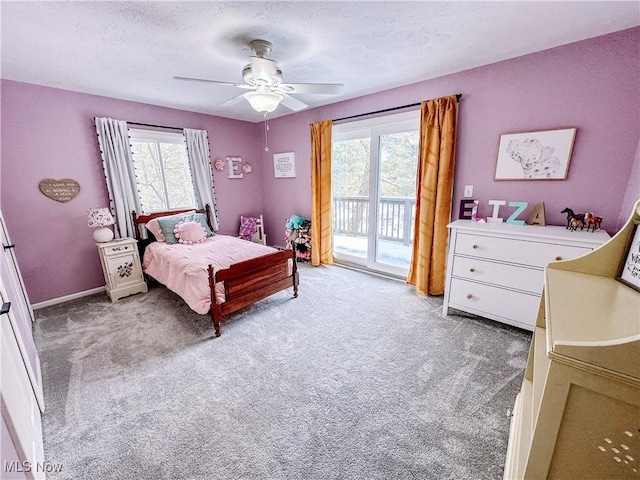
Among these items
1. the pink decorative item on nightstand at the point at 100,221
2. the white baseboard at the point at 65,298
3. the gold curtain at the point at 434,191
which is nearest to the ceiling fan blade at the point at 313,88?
the gold curtain at the point at 434,191

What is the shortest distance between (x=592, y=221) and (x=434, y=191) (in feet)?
4.17

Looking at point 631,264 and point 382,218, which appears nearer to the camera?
point 631,264

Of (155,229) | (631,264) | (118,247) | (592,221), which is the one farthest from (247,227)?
(631,264)

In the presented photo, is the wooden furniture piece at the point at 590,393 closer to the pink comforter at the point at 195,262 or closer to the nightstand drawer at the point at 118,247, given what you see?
the pink comforter at the point at 195,262

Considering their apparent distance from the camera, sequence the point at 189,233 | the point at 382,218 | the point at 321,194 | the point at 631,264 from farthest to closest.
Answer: the point at 382,218 → the point at 321,194 → the point at 189,233 → the point at 631,264

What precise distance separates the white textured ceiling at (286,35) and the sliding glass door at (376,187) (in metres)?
0.75

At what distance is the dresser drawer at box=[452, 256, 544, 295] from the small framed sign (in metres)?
2.94

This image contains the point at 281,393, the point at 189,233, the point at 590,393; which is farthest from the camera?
the point at 189,233

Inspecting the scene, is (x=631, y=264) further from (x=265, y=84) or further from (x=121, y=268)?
(x=121, y=268)

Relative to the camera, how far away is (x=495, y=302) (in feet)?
7.66

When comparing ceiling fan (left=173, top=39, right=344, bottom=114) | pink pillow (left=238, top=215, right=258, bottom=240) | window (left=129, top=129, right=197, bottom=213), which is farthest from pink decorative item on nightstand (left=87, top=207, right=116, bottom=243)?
ceiling fan (left=173, top=39, right=344, bottom=114)

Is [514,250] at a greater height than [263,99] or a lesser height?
lesser

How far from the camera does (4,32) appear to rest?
5.80 feet

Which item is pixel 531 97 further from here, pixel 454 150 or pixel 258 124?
pixel 258 124
